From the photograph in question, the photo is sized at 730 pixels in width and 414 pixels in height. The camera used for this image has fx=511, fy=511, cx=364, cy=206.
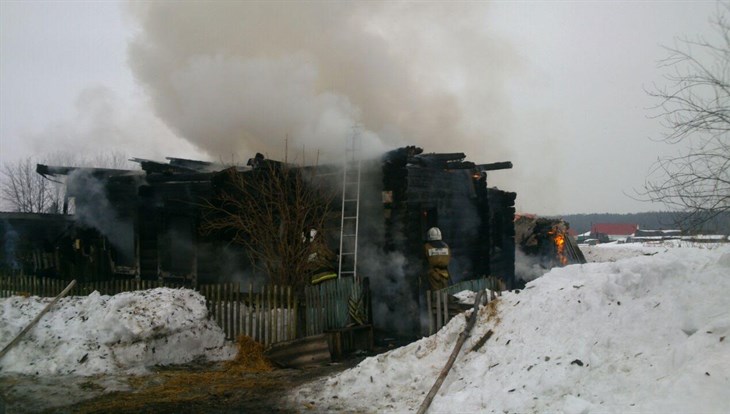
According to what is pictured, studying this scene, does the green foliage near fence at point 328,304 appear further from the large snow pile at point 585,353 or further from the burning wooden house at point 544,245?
the burning wooden house at point 544,245

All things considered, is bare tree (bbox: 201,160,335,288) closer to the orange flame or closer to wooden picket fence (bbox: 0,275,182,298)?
wooden picket fence (bbox: 0,275,182,298)

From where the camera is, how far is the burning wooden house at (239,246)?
12.9m

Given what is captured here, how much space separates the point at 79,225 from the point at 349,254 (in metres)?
10.5

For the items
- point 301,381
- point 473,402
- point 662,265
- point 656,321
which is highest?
point 662,265

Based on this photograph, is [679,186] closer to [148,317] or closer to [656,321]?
[656,321]

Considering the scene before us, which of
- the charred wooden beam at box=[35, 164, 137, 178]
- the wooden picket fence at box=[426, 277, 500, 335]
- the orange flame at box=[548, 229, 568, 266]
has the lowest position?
the wooden picket fence at box=[426, 277, 500, 335]

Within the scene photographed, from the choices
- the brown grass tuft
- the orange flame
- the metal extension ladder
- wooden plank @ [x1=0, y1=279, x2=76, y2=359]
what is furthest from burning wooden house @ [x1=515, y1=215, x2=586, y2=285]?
wooden plank @ [x1=0, y1=279, x2=76, y2=359]

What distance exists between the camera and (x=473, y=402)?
5695 millimetres

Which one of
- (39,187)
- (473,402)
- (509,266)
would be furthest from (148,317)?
(39,187)

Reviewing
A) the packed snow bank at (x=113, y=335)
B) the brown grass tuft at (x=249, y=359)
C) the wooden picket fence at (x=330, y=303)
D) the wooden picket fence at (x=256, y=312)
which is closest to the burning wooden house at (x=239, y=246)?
the wooden picket fence at (x=330, y=303)

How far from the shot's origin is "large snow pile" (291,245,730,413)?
15.8ft

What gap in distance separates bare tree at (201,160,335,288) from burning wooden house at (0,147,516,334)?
31cm

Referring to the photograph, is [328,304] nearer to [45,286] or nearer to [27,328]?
[27,328]

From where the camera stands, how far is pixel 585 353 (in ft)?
18.3
